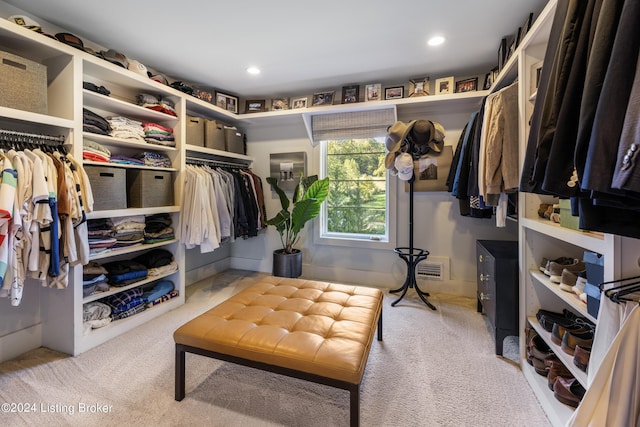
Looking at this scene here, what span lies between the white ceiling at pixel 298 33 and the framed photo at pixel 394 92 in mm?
109

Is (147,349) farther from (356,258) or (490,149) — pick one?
(490,149)

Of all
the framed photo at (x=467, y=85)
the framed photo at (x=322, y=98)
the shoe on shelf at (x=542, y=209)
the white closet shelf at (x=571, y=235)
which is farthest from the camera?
the framed photo at (x=322, y=98)

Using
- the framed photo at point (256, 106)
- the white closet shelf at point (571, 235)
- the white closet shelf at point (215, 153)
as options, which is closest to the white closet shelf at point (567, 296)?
the white closet shelf at point (571, 235)

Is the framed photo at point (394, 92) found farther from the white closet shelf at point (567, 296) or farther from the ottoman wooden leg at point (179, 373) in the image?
the ottoman wooden leg at point (179, 373)

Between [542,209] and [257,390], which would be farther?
[542,209]

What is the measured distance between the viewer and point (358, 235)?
11.3 ft

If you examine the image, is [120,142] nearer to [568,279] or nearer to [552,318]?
[568,279]

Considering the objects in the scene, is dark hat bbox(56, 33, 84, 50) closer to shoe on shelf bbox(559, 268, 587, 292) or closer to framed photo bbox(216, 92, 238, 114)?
framed photo bbox(216, 92, 238, 114)

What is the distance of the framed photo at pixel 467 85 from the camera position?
2697 millimetres

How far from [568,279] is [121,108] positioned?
320 centimetres

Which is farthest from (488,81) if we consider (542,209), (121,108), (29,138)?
(29,138)

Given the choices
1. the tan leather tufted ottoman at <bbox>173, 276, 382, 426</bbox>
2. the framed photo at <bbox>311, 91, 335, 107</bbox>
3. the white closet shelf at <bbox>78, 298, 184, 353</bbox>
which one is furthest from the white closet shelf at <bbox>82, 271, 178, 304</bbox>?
the framed photo at <bbox>311, 91, 335, 107</bbox>

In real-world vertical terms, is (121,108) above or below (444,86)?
below

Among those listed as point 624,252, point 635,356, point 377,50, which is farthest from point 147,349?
point 377,50
